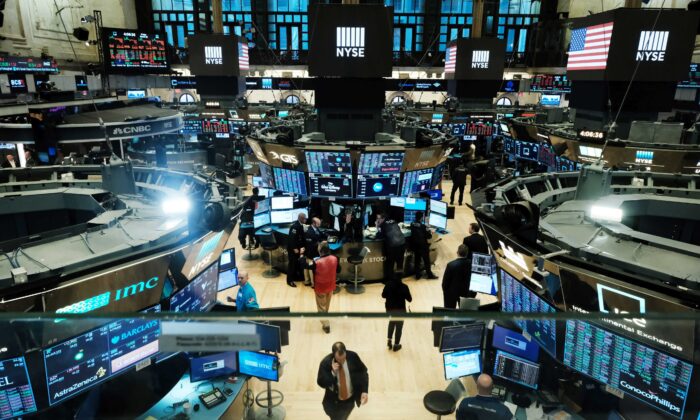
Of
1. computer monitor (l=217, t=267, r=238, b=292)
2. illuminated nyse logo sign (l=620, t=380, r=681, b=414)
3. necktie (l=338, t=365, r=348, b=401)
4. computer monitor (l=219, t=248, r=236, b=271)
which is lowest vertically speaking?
computer monitor (l=217, t=267, r=238, b=292)

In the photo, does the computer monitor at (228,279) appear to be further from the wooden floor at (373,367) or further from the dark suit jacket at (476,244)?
the dark suit jacket at (476,244)

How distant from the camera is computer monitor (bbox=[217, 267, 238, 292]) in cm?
611

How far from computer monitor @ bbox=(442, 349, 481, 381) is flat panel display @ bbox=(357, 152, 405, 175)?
227 inches

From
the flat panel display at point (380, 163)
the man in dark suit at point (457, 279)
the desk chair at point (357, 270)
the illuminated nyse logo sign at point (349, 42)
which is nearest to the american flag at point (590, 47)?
the flat panel display at point (380, 163)

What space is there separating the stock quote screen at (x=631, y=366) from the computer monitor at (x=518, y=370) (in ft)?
2.52

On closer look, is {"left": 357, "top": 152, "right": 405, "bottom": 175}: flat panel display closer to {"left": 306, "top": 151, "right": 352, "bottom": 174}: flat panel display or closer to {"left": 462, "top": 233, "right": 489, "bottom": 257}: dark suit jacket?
{"left": 306, "top": 151, "right": 352, "bottom": 174}: flat panel display

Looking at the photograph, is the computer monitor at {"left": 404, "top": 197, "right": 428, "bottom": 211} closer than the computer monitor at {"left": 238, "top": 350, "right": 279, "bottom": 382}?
No

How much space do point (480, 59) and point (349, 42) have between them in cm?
1064

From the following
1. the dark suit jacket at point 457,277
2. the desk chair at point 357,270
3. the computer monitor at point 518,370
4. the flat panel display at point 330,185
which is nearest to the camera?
the computer monitor at point 518,370

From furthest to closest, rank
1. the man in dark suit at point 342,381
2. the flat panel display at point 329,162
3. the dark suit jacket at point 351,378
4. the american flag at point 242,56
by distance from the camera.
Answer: the american flag at point 242,56, the flat panel display at point 329,162, the dark suit jacket at point 351,378, the man in dark suit at point 342,381

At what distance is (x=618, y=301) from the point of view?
3443 mm

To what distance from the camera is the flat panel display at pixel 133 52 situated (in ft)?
69.2

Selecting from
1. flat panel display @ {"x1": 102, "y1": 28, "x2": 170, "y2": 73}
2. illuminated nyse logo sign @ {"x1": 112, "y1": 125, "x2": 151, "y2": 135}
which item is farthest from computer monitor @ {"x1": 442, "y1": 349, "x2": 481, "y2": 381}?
flat panel display @ {"x1": 102, "y1": 28, "x2": 170, "y2": 73}

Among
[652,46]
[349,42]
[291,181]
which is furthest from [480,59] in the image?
[291,181]
